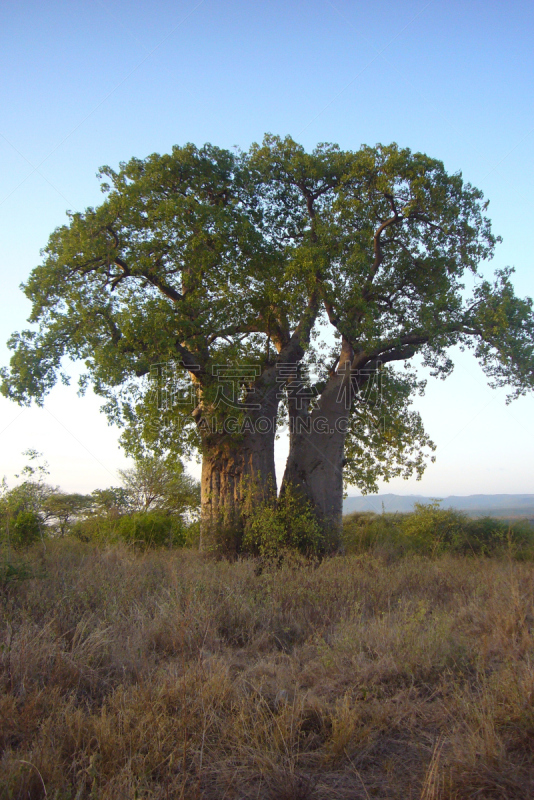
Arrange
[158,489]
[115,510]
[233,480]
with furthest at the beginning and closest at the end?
[158,489] < [115,510] < [233,480]

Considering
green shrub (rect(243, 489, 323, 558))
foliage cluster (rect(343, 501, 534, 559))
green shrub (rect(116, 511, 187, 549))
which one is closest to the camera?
green shrub (rect(243, 489, 323, 558))

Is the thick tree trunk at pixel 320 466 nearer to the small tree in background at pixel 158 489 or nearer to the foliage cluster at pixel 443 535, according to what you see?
the foliage cluster at pixel 443 535

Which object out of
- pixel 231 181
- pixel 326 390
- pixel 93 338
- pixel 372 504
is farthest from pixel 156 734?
pixel 372 504

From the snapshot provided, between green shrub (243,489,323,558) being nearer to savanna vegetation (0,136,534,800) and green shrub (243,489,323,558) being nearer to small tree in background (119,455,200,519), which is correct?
savanna vegetation (0,136,534,800)

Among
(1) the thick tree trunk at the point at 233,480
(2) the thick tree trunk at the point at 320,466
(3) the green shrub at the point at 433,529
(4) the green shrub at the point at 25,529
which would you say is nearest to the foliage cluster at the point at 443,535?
(3) the green shrub at the point at 433,529

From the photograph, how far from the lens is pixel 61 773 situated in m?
2.36

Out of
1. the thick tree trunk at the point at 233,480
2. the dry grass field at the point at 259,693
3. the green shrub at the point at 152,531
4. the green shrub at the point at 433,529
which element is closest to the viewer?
the dry grass field at the point at 259,693

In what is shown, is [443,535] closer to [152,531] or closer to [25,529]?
[152,531]

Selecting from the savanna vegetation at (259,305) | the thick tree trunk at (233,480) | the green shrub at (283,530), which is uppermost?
the savanna vegetation at (259,305)

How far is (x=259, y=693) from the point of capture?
3.15m

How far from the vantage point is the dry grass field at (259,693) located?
2.40 metres

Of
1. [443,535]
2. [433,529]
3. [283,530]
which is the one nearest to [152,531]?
[283,530]

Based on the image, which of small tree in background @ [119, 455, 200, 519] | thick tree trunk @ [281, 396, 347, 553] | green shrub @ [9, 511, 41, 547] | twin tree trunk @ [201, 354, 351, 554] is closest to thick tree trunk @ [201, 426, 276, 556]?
twin tree trunk @ [201, 354, 351, 554]

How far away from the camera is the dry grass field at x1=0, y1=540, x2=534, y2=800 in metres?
2.40
